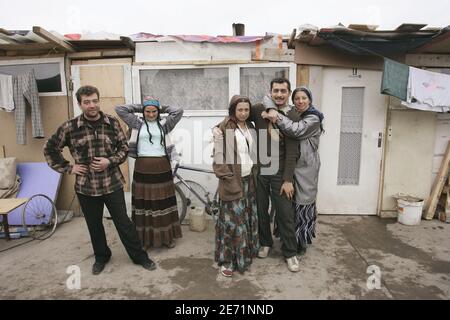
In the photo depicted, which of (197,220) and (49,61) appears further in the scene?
(49,61)

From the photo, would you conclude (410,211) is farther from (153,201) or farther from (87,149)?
(87,149)

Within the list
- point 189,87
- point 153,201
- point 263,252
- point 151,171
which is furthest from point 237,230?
point 189,87

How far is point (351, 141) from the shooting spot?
4.89 metres

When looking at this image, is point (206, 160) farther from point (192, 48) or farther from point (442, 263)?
point (442, 263)

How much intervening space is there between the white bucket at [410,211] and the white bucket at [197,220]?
315 centimetres

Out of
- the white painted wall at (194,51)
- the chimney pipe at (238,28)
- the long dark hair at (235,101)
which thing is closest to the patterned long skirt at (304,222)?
the long dark hair at (235,101)

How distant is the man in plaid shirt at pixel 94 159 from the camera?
2.94 m

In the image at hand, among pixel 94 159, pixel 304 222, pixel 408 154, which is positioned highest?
pixel 94 159

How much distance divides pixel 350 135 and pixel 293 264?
2.66m

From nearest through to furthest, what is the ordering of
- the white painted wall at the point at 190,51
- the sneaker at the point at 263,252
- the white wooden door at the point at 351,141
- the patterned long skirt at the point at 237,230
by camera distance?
the patterned long skirt at the point at 237,230 < the sneaker at the point at 263,252 < the white painted wall at the point at 190,51 < the white wooden door at the point at 351,141

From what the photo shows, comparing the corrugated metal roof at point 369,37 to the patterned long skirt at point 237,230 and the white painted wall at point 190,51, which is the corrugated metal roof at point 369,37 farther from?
the patterned long skirt at point 237,230

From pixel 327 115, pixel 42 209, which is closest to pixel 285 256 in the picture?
pixel 327 115

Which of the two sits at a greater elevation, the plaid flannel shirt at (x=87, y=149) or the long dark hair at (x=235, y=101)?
the long dark hair at (x=235, y=101)

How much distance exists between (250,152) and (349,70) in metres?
2.77
